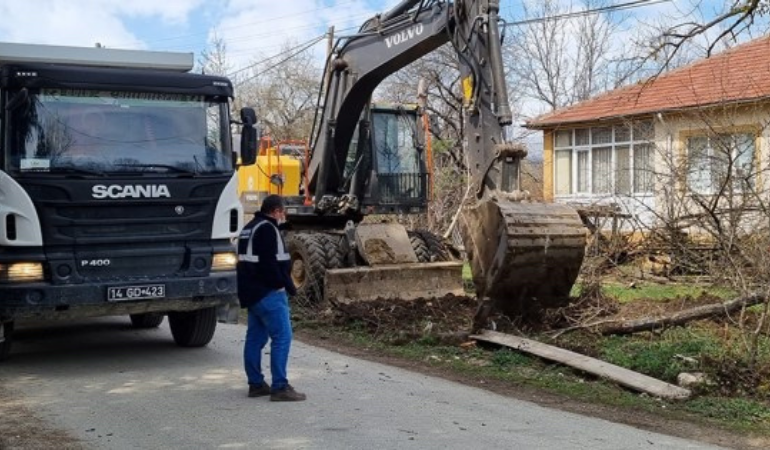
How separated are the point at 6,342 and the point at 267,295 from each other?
340 cm

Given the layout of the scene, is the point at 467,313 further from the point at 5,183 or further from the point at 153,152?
the point at 5,183

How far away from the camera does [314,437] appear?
21.6 ft

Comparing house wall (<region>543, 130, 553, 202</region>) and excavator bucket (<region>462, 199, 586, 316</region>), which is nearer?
excavator bucket (<region>462, 199, 586, 316</region>)

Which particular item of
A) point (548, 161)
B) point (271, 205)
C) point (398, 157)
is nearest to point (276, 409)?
point (271, 205)

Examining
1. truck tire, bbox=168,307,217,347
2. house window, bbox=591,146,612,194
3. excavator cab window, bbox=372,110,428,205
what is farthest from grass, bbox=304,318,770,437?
house window, bbox=591,146,612,194

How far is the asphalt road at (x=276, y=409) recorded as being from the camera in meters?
6.54

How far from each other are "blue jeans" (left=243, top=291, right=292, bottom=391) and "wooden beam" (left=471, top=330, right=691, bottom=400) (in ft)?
9.52

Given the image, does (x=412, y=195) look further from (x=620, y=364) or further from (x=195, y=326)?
(x=620, y=364)

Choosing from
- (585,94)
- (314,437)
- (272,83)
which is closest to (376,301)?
(314,437)

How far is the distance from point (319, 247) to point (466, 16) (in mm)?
4275

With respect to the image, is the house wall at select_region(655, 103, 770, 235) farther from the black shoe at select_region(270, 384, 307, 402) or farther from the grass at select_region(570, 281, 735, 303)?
the black shoe at select_region(270, 384, 307, 402)

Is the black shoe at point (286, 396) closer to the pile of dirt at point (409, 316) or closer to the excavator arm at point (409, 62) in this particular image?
the pile of dirt at point (409, 316)

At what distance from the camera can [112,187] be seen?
8.98 metres

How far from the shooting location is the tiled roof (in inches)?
817
